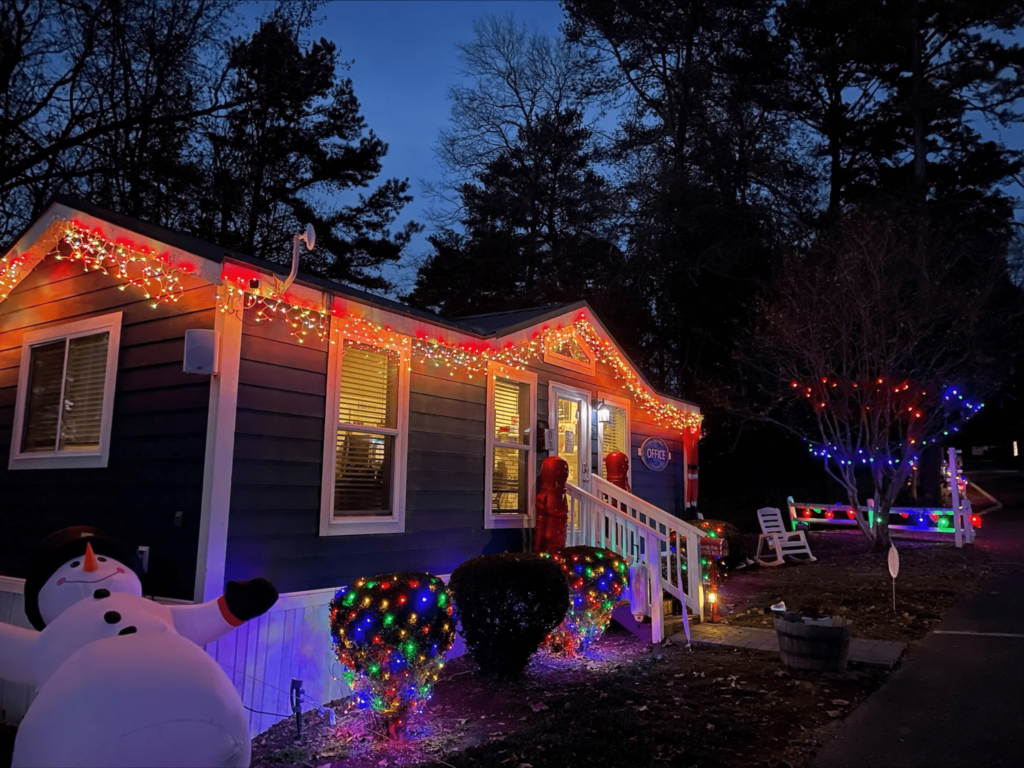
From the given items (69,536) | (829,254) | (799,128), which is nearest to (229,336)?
(69,536)

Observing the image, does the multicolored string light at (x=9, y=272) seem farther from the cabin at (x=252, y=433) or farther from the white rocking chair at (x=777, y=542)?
the white rocking chair at (x=777, y=542)

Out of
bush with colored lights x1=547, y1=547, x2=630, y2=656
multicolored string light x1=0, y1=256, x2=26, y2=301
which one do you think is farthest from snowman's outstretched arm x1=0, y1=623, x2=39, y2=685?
multicolored string light x1=0, y1=256, x2=26, y2=301

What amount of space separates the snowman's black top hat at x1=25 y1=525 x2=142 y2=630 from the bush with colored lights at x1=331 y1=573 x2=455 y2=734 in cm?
160

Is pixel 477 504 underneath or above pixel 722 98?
underneath

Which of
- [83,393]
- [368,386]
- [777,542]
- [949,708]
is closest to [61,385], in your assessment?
[83,393]

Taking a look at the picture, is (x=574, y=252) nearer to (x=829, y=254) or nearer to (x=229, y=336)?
(x=829, y=254)

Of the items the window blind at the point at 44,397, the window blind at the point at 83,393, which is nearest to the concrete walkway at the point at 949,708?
the window blind at the point at 83,393

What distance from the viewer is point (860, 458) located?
14164 millimetres

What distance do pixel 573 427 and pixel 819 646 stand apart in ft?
13.3

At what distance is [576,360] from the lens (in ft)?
30.0

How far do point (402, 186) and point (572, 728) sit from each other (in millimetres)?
19949

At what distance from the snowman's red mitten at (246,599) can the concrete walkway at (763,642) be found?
14.9 feet

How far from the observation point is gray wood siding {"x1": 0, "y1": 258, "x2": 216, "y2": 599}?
16.6 feet

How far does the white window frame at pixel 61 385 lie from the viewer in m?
5.75
